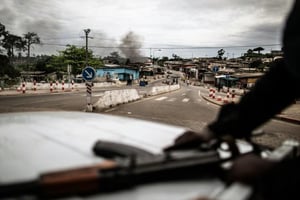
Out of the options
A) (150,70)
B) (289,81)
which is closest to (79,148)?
(289,81)

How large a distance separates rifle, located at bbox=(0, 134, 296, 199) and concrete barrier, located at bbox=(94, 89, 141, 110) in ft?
41.5

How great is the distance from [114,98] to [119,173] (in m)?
14.6

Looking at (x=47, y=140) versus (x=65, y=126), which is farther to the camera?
(x=65, y=126)

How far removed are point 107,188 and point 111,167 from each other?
0.08m

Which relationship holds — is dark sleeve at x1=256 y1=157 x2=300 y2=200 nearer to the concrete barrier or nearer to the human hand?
the human hand

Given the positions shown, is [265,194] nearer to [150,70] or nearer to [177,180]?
[177,180]

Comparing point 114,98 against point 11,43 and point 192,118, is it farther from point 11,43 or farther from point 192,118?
point 11,43

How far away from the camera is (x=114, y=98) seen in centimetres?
1559

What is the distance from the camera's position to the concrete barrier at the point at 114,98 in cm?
1409

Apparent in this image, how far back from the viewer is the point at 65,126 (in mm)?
2008

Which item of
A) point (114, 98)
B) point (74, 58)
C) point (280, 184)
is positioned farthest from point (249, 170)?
point (74, 58)

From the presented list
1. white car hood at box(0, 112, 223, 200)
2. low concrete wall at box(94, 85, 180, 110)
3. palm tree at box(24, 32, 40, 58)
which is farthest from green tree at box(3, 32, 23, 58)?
white car hood at box(0, 112, 223, 200)

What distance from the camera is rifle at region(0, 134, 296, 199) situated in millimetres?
1031

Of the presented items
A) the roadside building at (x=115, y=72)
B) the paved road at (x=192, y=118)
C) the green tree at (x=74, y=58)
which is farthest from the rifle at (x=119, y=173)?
the roadside building at (x=115, y=72)
